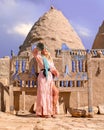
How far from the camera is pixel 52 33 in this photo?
70.4ft

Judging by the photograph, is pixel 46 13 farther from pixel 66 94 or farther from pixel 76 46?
pixel 66 94

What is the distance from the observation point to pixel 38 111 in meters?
11.0

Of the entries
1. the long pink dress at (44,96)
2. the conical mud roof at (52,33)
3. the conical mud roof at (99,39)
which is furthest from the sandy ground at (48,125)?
the conical mud roof at (99,39)

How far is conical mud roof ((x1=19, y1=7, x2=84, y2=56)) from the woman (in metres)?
8.95

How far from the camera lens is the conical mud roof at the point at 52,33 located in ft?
68.7

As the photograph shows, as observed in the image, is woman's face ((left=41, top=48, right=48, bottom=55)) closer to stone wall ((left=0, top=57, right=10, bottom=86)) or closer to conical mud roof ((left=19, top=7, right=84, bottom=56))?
conical mud roof ((left=19, top=7, right=84, bottom=56))

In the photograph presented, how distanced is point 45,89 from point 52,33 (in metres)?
A: 10.8

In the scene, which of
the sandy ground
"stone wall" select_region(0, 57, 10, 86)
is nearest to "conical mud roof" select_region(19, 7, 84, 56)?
"stone wall" select_region(0, 57, 10, 86)

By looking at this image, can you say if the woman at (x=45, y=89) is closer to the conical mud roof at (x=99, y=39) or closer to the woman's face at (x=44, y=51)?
the woman's face at (x=44, y=51)

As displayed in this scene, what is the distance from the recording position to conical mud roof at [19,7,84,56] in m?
21.0

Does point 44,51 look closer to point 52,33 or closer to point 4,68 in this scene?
point 52,33

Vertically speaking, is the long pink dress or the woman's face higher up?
the woman's face

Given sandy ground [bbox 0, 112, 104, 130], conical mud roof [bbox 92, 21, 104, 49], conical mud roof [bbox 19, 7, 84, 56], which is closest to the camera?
sandy ground [bbox 0, 112, 104, 130]

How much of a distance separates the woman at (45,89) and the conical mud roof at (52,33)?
29.4ft
